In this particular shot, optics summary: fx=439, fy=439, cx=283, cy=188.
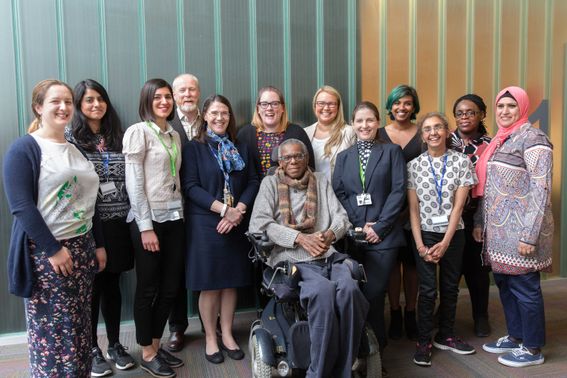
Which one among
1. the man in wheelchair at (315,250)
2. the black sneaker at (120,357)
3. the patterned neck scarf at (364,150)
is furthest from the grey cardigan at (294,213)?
the black sneaker at (120,357)

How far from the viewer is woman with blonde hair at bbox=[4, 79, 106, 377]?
1.88 m

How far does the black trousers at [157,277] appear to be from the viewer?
104 inches

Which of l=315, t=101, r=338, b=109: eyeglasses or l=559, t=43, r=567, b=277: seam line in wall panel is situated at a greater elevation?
l=315, t=101, r=338, b=109: eyeglasses

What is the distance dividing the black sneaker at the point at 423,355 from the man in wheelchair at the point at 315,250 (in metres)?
0.91

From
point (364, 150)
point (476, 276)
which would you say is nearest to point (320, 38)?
point (364, 150)

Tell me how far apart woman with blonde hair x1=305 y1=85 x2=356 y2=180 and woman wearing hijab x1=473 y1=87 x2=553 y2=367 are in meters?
0.98

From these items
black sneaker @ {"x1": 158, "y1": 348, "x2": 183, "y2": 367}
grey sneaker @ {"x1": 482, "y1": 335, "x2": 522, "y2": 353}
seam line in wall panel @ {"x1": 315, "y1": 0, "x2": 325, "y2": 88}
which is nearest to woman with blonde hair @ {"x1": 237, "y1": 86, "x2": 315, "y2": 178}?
seam line in wall panel @ {"x1": 315, "y1": 0, "x2": 325, "y2": 88}

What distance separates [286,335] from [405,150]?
1.61 metres

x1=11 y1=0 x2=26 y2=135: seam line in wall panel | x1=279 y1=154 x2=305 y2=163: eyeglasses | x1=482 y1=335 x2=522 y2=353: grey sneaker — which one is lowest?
x1=482 y1=335 x2=522 y2=353: grey sneaker

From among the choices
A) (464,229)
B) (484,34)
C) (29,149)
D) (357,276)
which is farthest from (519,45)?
(29,149)

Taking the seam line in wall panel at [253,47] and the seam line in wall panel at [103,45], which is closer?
the seam line in wall panel at [103,45]

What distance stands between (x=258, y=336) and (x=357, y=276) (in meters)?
0.64

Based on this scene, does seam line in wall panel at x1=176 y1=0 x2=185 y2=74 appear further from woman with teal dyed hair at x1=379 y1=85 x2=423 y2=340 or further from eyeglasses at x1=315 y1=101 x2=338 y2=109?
woman with teal dyed hair at x1=379 y1=85 x2=423 y2=340

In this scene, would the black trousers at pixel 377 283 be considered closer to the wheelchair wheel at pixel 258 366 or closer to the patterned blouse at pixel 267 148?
the wheelchair wheel at pixel 258 366
